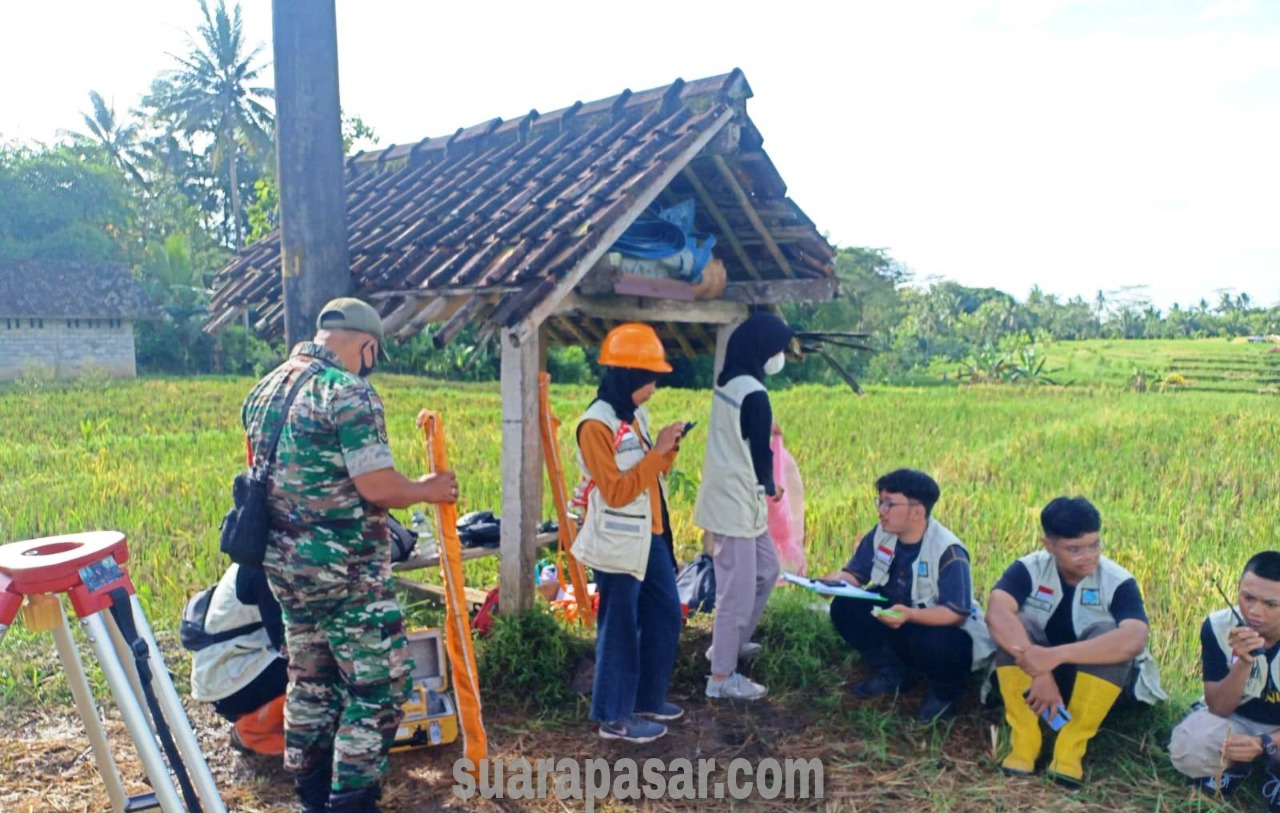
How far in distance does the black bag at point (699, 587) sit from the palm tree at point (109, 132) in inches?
1556

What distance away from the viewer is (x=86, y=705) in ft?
8.05

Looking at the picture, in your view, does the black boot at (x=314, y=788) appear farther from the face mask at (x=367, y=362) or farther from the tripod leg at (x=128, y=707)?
the face mask at (x=367, y=362)

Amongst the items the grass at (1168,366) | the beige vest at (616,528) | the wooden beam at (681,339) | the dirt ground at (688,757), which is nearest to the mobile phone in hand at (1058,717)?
the dirt ground at (688,757)

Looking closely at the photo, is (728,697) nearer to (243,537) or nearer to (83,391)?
(243,537)

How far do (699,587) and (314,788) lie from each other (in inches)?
98.7

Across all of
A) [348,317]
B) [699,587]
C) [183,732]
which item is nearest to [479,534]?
[699,587]

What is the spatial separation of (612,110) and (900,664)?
11.5 feet

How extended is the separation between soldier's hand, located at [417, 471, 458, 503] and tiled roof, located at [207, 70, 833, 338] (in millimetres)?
961

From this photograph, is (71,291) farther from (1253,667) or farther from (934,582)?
(1253,667)

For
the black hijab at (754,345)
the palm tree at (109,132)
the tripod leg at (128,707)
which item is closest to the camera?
the tripod leg at (128,707)

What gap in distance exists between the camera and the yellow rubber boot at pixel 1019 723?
3.67m

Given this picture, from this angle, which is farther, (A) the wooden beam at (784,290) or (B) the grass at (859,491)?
(A) the wooden beam at (784,290)

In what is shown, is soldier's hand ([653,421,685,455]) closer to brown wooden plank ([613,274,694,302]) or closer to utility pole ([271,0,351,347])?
brown wooden plank ([613,274,694,302])

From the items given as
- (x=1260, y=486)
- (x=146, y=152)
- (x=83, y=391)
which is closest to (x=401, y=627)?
(x=1260, y=486)
